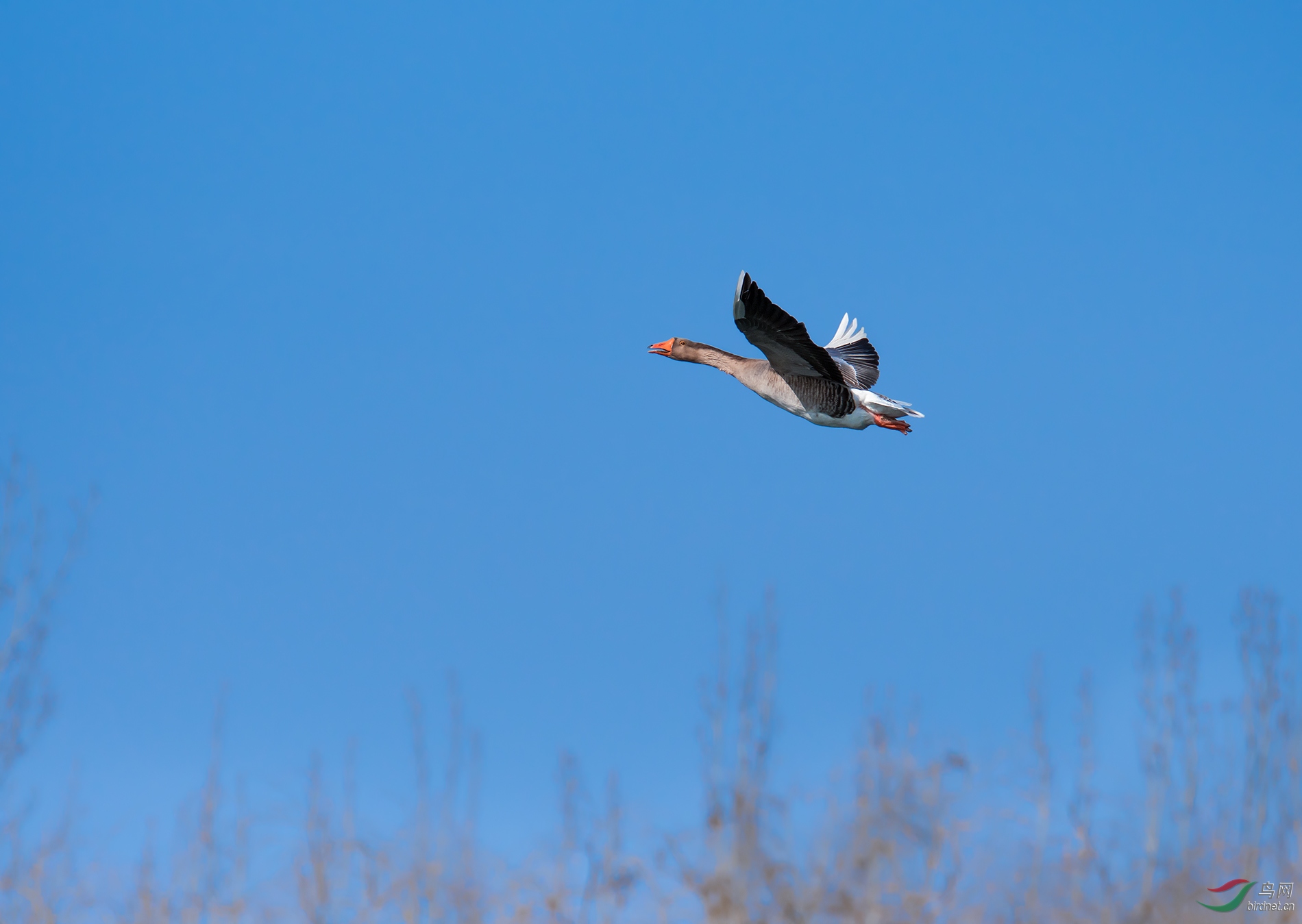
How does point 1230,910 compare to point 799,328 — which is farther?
point 1230,910

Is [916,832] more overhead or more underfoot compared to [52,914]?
more overhead

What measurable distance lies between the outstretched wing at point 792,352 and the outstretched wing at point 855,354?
1.14m

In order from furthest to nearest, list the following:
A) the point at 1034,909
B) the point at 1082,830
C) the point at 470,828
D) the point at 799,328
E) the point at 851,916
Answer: the point at 1082,830
the point at 470,828
the point at 1034,909
the point at 851,916
the point at 799,328

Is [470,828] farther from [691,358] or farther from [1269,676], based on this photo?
[1269,676]

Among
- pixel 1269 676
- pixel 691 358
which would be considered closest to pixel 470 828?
pixel 691 358

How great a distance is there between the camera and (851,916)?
1321 cm

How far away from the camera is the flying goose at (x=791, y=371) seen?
476 inches

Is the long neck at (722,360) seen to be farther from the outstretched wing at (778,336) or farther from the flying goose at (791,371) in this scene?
the outstretched wing at (778,336)

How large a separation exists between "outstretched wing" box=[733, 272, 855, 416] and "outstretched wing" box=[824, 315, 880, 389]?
1.14 m

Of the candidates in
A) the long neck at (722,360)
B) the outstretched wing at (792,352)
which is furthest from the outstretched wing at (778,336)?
the long neck at (722,360)

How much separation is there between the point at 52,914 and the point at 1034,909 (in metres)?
10.3

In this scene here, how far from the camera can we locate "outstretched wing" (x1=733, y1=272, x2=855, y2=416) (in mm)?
11938

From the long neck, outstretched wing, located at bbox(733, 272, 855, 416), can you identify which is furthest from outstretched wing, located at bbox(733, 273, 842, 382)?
the long neck

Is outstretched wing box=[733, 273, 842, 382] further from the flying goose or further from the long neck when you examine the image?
the long neck
